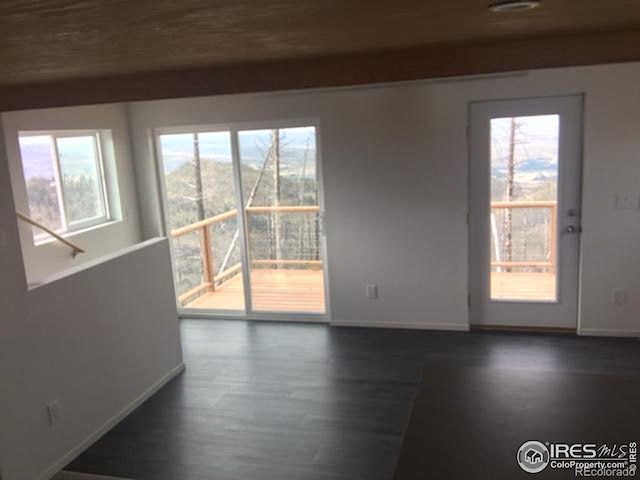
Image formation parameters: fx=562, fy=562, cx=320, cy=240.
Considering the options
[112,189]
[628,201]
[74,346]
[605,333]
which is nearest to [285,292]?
[112,189]

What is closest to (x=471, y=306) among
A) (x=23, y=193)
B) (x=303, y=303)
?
(x=303, y=303)

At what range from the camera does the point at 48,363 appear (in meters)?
3.29

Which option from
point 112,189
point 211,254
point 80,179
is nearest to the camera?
point 80,179

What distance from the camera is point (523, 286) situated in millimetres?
5117

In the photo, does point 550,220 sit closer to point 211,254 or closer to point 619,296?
point 619,296

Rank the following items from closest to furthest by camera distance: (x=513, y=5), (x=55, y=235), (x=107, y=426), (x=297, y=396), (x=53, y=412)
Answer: (x=513, y=5)
(x=53, y=412)
(x=107, y=426)
(x=297, y=396)
(x=55, y=235)

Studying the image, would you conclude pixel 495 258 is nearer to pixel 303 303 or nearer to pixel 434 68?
pixel 303 303

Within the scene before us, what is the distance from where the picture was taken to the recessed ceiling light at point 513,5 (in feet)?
4.18

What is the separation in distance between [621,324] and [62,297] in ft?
14.5

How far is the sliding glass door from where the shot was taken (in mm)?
5523

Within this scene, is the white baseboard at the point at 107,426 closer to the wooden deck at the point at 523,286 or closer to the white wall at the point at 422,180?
the white wall at the point at 422,180

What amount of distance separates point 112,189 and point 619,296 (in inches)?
188

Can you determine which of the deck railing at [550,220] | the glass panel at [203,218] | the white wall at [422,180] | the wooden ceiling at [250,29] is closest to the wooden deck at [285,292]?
the glass panel at [203,218]

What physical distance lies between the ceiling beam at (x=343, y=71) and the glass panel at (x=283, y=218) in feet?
9.65
